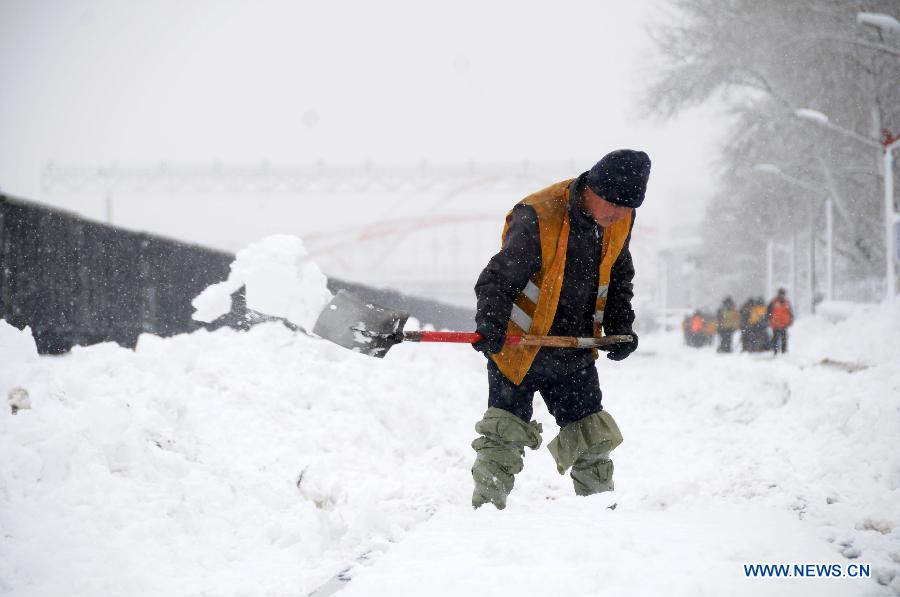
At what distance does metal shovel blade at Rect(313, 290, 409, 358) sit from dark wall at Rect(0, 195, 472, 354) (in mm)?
3099

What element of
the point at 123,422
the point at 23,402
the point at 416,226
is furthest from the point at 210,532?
the point at 416,226

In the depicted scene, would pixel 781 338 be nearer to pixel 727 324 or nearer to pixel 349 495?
pixel 727 324

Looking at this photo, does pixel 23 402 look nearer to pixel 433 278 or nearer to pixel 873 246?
pixel 873 246

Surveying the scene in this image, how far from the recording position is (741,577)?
2.33 meters

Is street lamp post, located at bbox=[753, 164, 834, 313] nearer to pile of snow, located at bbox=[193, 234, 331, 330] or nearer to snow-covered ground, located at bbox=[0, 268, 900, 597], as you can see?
snow-covered ground, located at bbox=[0, 268, 900, 597]

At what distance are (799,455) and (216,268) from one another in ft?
21.9

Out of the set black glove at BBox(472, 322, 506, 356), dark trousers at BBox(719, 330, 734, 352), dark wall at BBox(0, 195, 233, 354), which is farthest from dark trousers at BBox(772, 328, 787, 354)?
black glove at BBox(472, 322, 506, 356)

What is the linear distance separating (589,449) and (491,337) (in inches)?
32.0

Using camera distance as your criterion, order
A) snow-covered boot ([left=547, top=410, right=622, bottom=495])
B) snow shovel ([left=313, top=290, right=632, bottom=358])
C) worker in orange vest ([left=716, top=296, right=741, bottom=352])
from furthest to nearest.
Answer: worker in orange vest ([left=716, top=296, right=741, bottom=352]) → snow-covered boot ([left=547, top=410, right=622, bottom=495]) → snow shovel ([left=313, top=290, right=632, bottom=358])

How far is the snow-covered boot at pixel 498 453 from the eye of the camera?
3.42m

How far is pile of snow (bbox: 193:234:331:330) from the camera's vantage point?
172 inches

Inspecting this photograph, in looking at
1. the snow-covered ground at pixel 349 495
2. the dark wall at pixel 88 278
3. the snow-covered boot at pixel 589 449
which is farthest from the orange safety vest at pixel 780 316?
the snow-covered boot at pixel 589 449

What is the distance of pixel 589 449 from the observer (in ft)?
11.6

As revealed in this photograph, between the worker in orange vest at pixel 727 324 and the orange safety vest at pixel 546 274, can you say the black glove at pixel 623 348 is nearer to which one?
the orange safety vest at pixel 546 274
